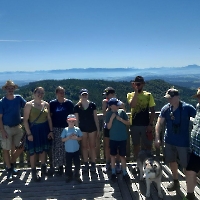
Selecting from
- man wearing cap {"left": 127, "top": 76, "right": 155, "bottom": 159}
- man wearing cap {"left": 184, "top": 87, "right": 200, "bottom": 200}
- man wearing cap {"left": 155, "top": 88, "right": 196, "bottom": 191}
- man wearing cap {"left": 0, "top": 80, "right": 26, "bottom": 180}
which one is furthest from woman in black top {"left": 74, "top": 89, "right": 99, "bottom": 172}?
man wearing cap {"left": 184, "top": 87, "right": 200, "bottom": 200}

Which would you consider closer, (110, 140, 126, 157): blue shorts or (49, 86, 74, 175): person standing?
(110, 140, 126, 157): blue shorts

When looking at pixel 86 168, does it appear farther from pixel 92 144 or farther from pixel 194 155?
pixel 194 155

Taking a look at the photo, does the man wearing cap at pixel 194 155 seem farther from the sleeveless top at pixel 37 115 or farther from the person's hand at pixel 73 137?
the sleeveless top at pixel 37 115

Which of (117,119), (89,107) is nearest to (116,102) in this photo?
(117,119)

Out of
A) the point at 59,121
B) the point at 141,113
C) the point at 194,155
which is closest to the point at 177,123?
the point at 194,155

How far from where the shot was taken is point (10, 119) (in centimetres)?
394

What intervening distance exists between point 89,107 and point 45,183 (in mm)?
1507

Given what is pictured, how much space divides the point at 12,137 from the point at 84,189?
1580 mm

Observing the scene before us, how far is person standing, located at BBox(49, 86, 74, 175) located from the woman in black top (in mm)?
176

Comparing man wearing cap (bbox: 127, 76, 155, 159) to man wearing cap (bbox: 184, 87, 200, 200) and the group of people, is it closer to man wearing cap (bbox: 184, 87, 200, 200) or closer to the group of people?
the group of people

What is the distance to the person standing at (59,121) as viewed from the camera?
13.2ft

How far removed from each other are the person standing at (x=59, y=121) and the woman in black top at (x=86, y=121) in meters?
0.18

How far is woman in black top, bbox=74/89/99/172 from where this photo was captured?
13.1ft

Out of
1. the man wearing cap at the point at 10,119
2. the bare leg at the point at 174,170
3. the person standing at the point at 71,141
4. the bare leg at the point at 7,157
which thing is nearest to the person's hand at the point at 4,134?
the man wearing cap at the point at 10,119
